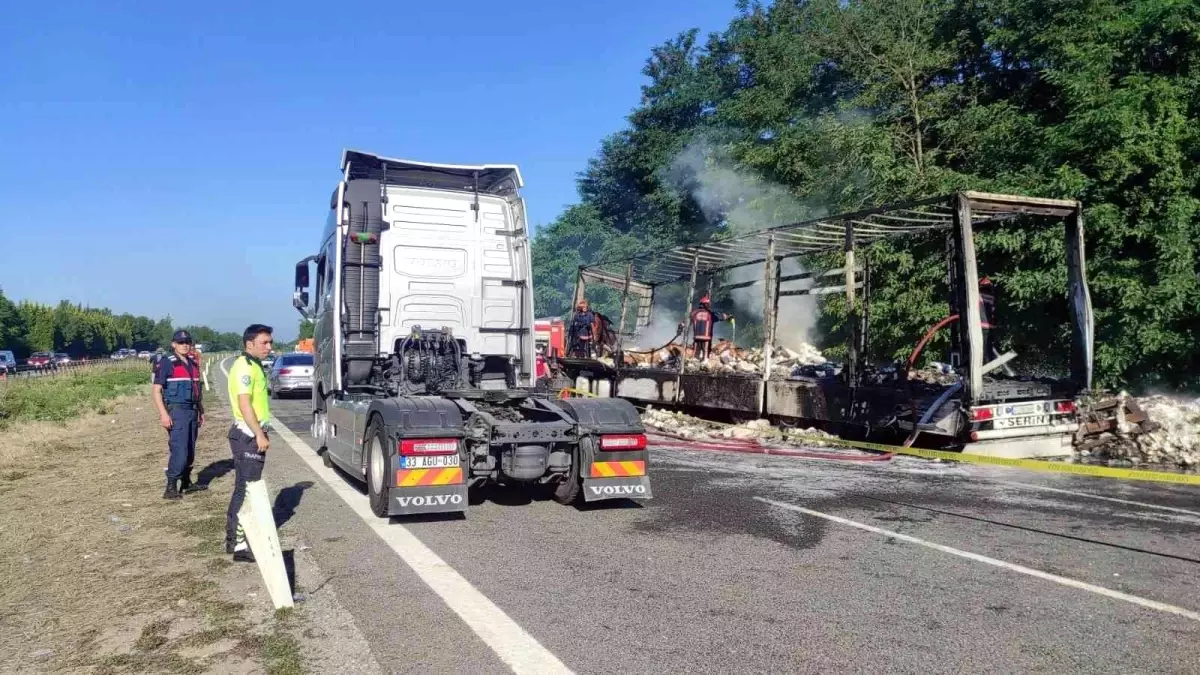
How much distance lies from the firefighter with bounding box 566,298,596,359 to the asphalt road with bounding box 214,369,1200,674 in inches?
363

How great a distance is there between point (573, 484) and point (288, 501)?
252cm

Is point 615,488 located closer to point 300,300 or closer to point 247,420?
point 247,420

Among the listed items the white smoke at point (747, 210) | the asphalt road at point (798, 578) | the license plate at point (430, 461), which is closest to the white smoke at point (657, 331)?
the white smoke at point (747, 210)

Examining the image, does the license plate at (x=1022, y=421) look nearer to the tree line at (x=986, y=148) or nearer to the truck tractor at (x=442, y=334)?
the tree line at (x=986, y=148)

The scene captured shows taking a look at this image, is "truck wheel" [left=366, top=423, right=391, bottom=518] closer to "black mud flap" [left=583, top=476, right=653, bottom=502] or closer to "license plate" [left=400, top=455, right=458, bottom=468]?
"license plate" [left=400, top=455, right=458, bottom=468]

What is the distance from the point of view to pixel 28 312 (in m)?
87.8

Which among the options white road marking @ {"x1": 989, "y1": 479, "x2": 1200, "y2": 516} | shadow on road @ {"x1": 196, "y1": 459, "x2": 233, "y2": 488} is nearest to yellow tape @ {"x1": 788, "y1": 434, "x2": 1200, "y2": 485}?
white road marking @ {"x1": 989, "y1": 479, "x2": 1200, "y2": 516}

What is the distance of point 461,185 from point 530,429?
12.4 feet

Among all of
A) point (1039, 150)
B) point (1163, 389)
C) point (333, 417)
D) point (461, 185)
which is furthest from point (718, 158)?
point (333, 417)

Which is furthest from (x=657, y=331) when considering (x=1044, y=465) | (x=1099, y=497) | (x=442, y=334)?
(x=1099, y=497)

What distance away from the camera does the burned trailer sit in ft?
30.5

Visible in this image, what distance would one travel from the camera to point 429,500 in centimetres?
633

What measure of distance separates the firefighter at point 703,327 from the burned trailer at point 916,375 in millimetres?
690

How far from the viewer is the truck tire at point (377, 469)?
656 centimetres
